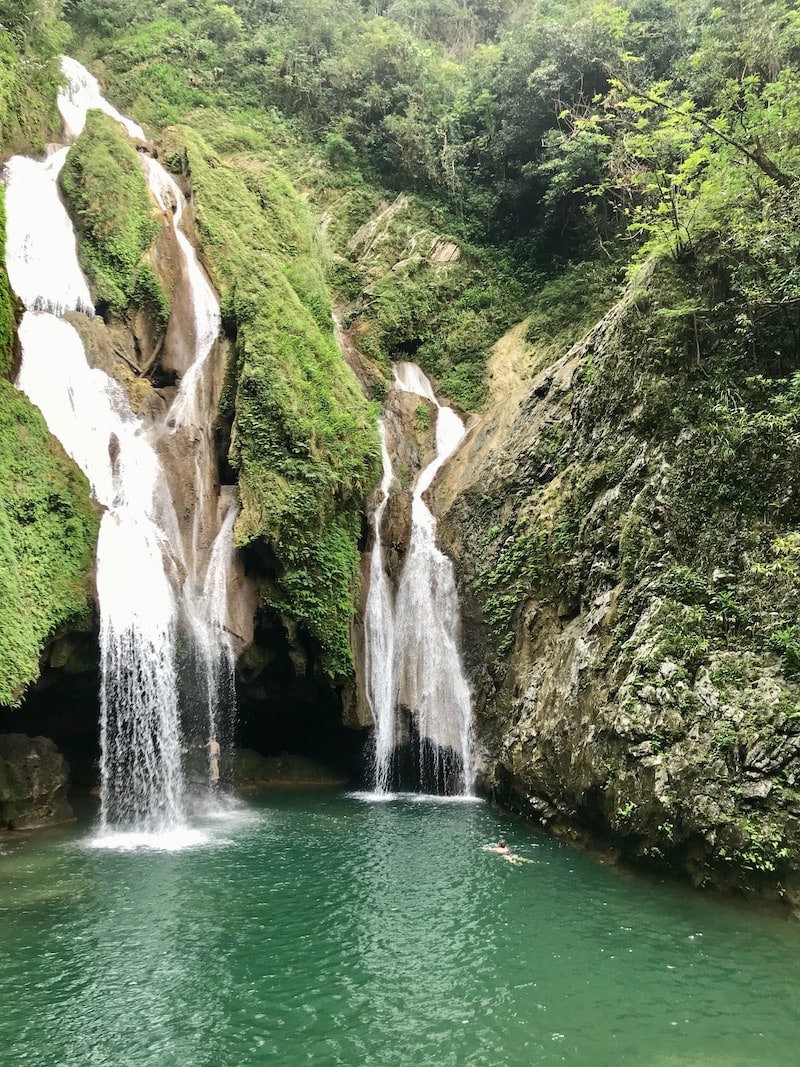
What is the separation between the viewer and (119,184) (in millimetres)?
22109

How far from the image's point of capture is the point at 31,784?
533 inches

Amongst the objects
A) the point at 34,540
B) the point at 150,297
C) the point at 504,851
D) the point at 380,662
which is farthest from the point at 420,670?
the point at 150,297

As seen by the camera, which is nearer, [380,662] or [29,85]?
[380,662]

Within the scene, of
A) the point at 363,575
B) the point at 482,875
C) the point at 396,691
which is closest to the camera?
the point at 482,875

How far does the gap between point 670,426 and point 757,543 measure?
3179 millimetres

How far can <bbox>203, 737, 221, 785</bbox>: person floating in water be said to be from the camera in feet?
49.7

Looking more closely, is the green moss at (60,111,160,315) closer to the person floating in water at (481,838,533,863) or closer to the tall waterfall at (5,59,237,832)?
the tall waterfall at (5,59,237,832)

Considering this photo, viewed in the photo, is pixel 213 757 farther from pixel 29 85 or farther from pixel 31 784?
pixel 29 85

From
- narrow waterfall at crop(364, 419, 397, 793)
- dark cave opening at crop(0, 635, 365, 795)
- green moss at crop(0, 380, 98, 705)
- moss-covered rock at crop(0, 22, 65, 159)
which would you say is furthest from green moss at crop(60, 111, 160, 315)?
dark cave opening at crop(0, 635, 365, 795)

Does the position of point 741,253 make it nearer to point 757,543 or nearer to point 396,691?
point 757,543

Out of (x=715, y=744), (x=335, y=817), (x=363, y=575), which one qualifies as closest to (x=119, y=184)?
(x=363, y=575)

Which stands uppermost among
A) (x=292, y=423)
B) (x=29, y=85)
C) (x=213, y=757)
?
(x=29, y=85)

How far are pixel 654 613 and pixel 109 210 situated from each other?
20126 millimetres

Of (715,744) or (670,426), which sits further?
(670,426)
